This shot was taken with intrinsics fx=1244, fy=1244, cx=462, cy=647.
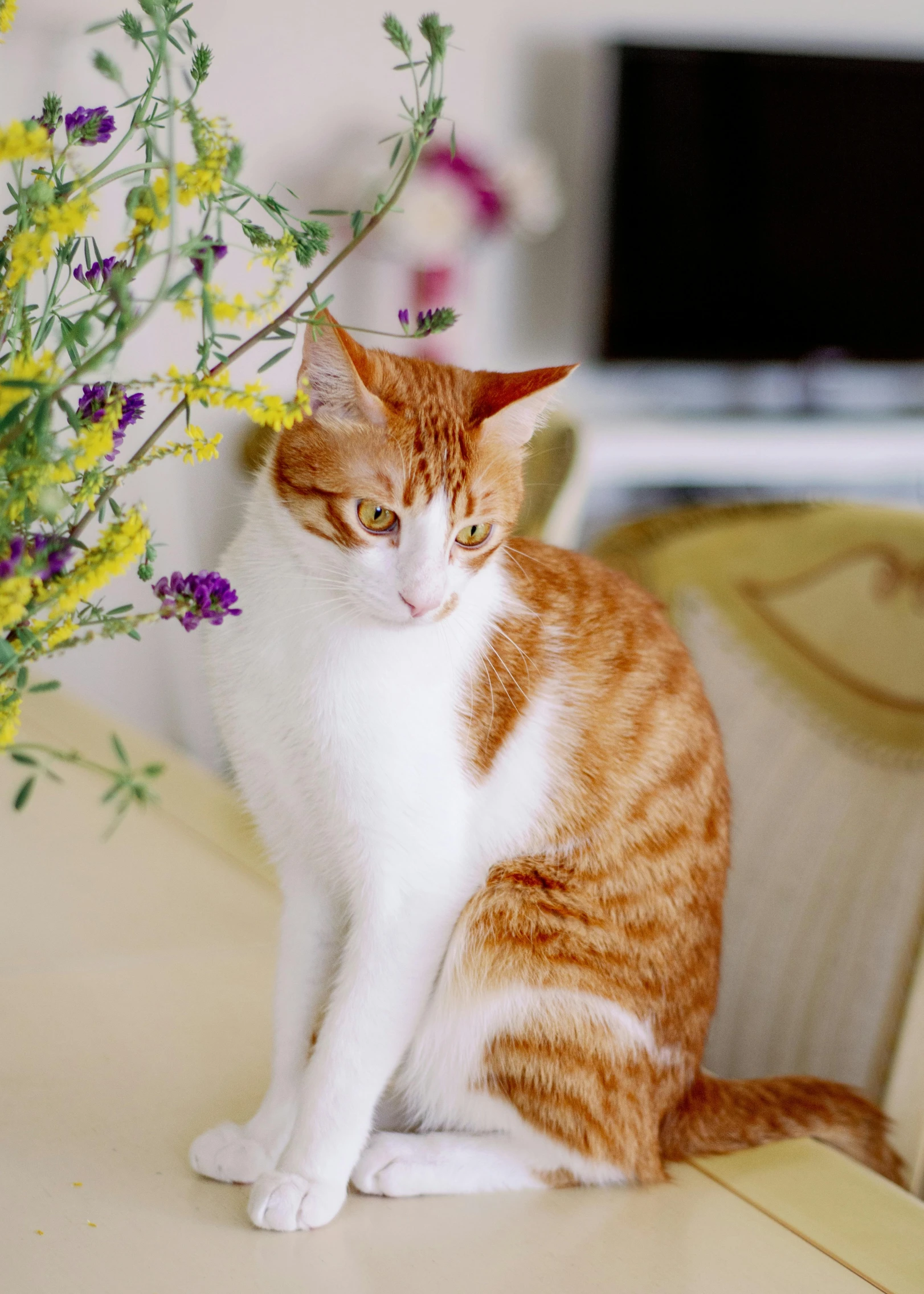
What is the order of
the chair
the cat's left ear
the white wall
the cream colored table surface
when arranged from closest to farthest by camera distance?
1. the cream colored table surface
2. the cat's left ear
3. the chair
4. the white wall

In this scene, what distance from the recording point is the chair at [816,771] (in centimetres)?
132

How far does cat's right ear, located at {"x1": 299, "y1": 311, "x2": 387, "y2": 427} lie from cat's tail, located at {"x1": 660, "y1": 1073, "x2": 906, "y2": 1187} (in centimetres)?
55

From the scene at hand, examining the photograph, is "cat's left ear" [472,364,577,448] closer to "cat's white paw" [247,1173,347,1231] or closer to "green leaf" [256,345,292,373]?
"green leaf" [256,345,292,373]

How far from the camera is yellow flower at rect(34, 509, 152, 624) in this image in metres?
0.50

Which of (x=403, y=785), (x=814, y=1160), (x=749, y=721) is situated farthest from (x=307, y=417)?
(x=749, y=721)

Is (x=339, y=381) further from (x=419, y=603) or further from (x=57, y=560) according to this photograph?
(x=57, y=560)

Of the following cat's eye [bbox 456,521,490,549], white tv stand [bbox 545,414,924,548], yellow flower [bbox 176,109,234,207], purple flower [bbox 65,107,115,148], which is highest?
white tv stand [bbox 545,414,924,548]

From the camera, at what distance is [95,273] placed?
580 millimetres

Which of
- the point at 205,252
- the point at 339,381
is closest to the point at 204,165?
the point at 205,252

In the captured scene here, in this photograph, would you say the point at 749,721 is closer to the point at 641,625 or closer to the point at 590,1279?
the point at 641,625

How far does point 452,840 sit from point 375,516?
238mm

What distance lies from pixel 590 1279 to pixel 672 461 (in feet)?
11.9

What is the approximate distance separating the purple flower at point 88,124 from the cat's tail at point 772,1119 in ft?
2.40

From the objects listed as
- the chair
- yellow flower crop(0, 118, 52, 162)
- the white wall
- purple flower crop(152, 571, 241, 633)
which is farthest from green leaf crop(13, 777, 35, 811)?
the white wall
